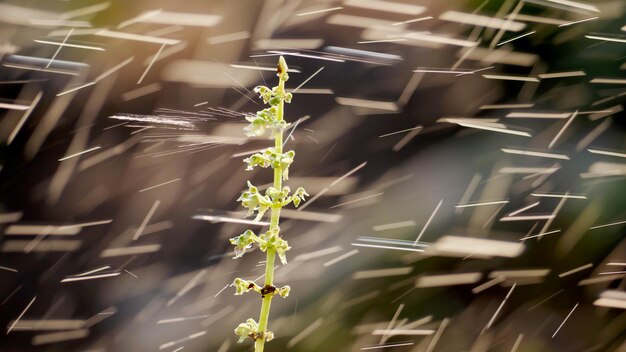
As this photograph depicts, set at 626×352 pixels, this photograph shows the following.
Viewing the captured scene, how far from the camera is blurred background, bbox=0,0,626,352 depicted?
43.1 inches

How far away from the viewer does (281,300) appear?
1134 millimetres

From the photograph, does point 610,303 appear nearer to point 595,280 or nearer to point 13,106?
point 595,280

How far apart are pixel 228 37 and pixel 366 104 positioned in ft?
1.02

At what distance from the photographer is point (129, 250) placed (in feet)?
3.75

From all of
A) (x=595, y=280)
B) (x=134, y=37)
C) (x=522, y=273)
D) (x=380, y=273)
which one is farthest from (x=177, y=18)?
(x=595, y=280)

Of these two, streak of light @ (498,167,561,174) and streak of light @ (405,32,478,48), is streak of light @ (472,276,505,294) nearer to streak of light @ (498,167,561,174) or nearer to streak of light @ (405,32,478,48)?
streak of light @ (498,167,561,174)

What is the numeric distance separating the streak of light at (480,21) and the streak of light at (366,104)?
0.21m

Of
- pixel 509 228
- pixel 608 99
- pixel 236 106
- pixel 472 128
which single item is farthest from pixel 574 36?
pixel 236 106

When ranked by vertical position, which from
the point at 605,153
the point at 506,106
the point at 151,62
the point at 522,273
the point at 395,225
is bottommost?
the point at 522,273

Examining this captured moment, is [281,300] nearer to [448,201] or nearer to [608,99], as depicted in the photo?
[448,201]

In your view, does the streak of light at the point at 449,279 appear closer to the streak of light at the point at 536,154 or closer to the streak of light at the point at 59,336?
the streak of light at the point at 536,154

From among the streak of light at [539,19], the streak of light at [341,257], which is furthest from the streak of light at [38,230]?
the streak of light at [539,19]

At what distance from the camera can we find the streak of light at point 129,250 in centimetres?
114

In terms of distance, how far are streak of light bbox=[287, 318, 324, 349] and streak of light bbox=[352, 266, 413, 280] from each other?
0.37ft
